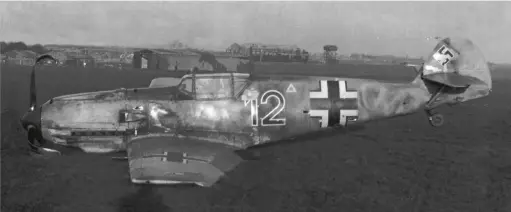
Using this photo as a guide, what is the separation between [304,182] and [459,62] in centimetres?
493

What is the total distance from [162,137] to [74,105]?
74.2 inches

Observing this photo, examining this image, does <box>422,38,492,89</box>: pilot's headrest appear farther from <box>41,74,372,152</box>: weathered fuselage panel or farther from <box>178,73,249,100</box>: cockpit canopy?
<box>178,73,249,100</box>: cockpit canopy

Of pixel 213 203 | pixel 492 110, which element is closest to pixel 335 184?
pixel 213 203

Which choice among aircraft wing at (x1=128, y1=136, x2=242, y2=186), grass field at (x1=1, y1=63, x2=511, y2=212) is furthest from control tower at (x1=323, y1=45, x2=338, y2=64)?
aircraft wing at (x1=128, y1=136, x2=242, y2=186)

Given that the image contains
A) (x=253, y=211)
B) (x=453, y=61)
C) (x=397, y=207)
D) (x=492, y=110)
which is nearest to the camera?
(x=253, y=211)

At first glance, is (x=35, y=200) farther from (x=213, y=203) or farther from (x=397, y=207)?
(x=397, y=207)

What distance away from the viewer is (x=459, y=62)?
8164 millimetres

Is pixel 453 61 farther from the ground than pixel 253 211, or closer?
farther from the ground

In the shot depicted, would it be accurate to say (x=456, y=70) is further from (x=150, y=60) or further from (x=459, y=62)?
(x=150, y=60)

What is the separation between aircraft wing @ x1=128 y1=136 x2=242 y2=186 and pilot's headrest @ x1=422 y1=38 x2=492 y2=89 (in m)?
5.53

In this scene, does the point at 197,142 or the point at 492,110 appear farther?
the point at 492,110

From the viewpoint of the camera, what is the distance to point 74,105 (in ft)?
21.9

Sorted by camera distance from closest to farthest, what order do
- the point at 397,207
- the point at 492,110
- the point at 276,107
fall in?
the point at 397,207 < the point at 276,107 < the point at 492,110

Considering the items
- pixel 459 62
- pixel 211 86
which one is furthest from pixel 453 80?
pixel 211 86
